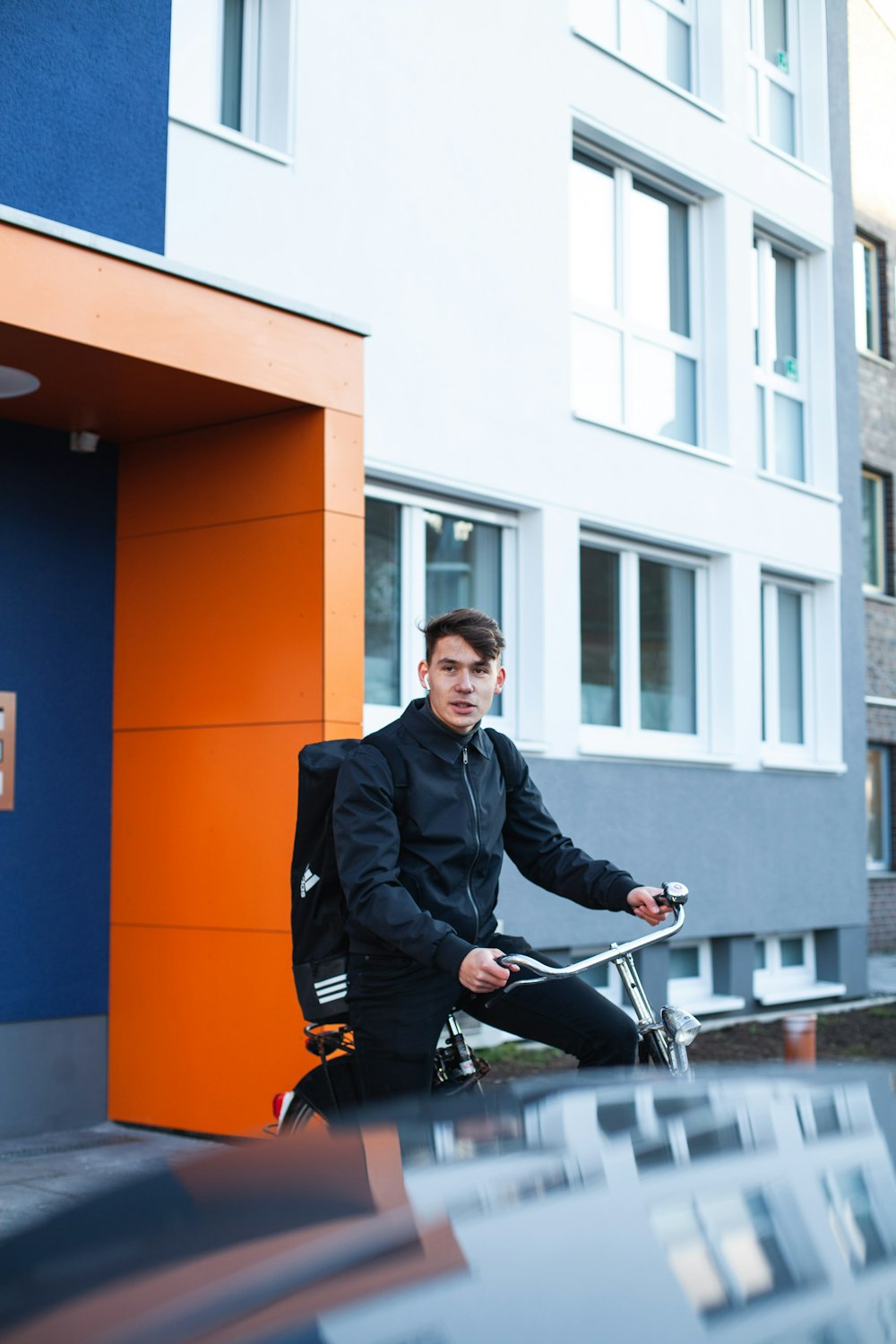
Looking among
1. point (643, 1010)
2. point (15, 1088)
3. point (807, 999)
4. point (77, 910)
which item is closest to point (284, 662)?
point (77, 910)

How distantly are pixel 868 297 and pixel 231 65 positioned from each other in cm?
1294

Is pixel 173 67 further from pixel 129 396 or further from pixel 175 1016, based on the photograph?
pixel 175 1016

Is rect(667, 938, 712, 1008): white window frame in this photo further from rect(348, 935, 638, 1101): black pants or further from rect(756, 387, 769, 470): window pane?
rect(348, 935, 638, 1101): black pants

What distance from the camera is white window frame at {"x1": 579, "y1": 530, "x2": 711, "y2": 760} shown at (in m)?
12.0

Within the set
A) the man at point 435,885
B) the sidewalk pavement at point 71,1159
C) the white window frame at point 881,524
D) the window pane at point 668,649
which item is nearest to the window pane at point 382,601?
the window pane at point 668,649

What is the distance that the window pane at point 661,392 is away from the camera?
501 inches

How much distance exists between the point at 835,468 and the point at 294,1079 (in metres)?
9.90

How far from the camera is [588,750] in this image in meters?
11.4

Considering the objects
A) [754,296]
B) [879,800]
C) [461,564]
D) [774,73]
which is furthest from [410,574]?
[879,800]

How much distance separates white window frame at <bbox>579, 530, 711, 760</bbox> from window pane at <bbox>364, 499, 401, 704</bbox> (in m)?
1.87

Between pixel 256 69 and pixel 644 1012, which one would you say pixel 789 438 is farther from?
pixel 644 1012

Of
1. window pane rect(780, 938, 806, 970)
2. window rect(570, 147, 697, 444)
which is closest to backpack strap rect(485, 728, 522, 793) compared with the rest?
window rect(570, 147, 697, 444)

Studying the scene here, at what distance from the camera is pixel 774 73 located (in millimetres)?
14914

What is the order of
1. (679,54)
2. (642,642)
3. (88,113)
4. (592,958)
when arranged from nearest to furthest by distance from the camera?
(592,958) → (88,113) → (642,642) → (679,54)
